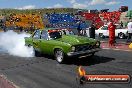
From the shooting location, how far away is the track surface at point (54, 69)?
9.75 meters

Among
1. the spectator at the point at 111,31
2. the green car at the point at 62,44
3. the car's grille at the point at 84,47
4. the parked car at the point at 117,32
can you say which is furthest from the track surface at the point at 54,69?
the parked car at the point at 117,32

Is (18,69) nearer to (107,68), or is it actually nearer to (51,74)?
(51,74)

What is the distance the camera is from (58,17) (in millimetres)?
31141

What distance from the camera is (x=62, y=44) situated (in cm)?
1333

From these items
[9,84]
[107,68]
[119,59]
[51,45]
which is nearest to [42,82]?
[9,84]

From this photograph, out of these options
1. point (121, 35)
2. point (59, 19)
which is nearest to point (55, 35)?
point (121, 35)

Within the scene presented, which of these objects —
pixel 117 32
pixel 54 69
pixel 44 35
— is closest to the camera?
pixel 54 69

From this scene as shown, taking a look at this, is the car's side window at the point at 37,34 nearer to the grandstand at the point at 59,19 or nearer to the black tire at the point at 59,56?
the black tire at the point at 59,56

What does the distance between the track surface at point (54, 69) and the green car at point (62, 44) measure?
508 mm

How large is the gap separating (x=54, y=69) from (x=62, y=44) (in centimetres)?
148

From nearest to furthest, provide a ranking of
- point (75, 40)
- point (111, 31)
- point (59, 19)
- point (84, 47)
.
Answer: point (84, 47), point (75, 40), point (111, 31), point (59, 19)

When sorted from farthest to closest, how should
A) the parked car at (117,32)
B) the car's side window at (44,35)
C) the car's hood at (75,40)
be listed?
the parked car at (117,32), the car's side window at (44,35), the car's hood at (75,40)

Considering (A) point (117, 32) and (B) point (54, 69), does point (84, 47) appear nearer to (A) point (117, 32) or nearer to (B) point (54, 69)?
(B) point (54, 69)

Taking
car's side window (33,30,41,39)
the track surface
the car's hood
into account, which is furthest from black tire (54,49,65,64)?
car's side window (33,30,41,39)
